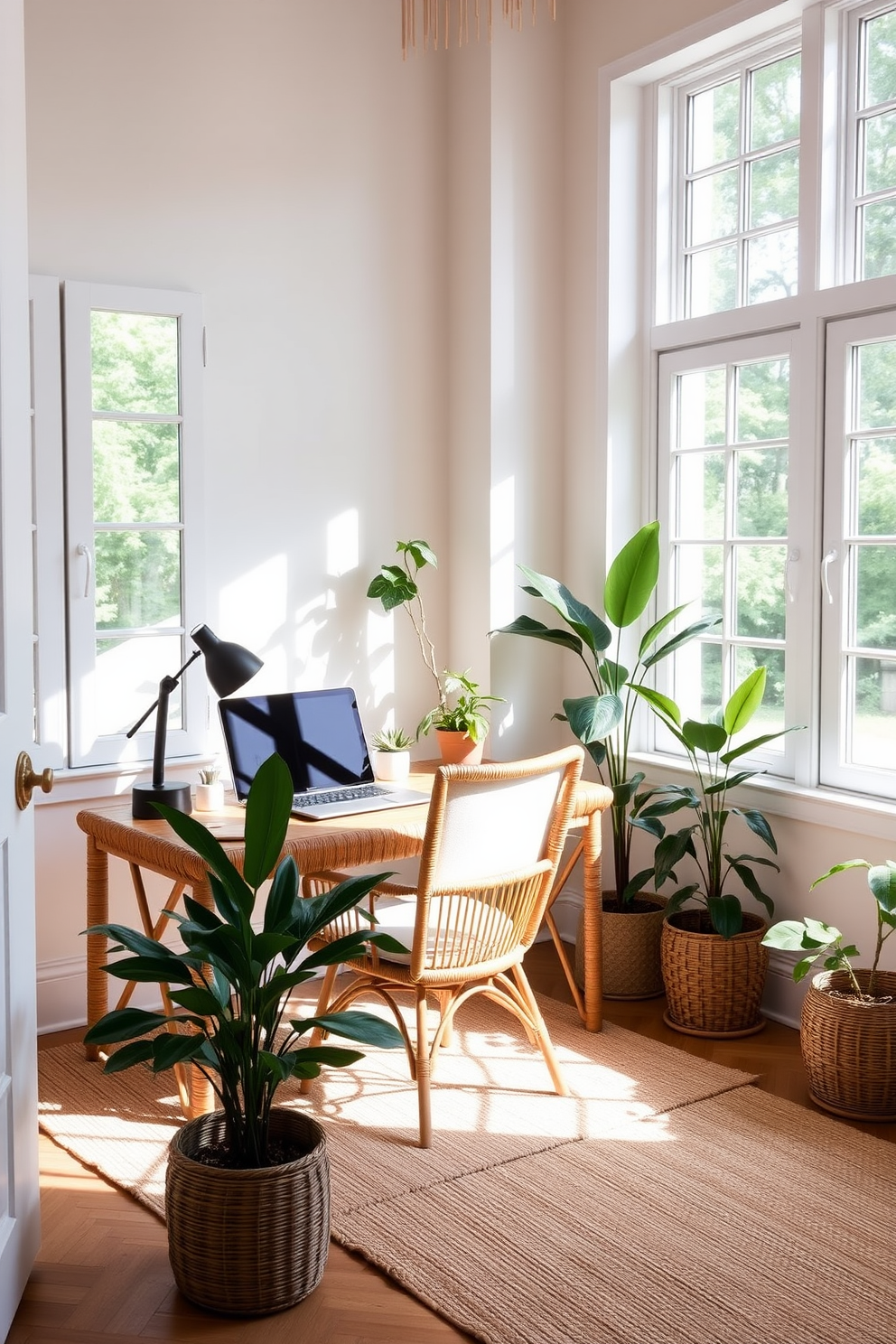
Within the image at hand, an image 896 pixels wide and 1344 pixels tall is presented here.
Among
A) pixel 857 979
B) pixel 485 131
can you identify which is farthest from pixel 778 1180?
pixel 485 131

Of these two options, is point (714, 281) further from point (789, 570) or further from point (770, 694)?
point (770, 694)

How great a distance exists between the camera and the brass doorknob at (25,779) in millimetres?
2297

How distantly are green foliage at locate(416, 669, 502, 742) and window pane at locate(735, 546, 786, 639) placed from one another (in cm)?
85

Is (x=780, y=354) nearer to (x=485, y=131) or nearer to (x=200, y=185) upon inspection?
(x=485, y=131)

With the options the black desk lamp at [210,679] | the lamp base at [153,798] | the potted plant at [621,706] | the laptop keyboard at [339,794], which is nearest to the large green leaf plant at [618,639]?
the potted plant at [621,706]

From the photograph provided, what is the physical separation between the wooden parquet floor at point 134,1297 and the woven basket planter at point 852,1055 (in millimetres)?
1297

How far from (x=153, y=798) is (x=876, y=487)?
85.9 inches

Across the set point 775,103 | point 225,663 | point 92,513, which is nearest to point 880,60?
point 775,103

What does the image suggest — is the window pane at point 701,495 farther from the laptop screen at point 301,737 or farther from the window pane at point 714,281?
the laptop screen at point 301,737

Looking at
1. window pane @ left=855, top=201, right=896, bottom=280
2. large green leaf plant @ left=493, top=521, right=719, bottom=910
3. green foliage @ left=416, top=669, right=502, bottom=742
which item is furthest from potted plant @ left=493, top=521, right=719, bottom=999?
window pane @ left=855, top=201, right=896, bottom=280

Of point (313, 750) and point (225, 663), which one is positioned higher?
point (225, 663)

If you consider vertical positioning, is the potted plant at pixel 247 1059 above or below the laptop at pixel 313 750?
below

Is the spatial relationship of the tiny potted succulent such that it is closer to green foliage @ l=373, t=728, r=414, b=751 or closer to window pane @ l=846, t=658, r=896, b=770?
green foliage @ l=373, t=728, r=414, b=751

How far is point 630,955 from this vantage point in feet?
13.3
